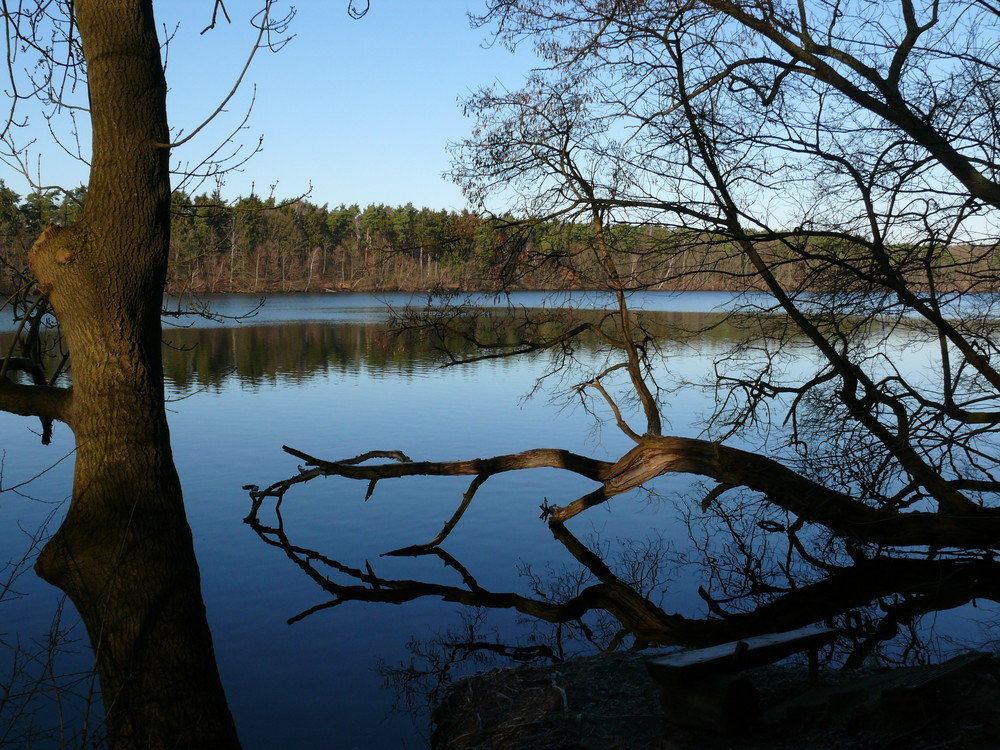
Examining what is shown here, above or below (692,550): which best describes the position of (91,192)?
above

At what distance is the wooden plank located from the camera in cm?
438

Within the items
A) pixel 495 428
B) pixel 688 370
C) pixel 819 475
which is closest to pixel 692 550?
pixel 819 475

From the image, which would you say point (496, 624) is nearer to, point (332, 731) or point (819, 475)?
point (332, 731)

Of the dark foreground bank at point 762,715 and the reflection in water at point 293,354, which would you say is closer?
the dark foreground bank at point 762,715

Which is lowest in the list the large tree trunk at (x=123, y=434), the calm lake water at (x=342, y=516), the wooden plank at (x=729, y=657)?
the calm lake water at (x=342, y=516)

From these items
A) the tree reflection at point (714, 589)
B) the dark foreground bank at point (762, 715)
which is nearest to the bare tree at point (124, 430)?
the dark foreground bank at point (762, 715)

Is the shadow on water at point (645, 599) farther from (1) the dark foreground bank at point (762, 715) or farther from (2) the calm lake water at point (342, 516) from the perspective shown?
(1) the dark foreground bank at point (762, 715)

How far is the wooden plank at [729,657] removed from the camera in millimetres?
4379

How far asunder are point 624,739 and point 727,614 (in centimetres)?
353

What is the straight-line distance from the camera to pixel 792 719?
4465mm

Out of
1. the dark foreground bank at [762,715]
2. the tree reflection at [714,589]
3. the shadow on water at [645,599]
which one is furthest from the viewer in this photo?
the tree reflection at [714,589]

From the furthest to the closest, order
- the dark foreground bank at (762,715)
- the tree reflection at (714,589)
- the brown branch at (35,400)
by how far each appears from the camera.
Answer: the tree reflection at (714,589) < the brown branch at (35,400) < the dark foreground bank at (762,715)

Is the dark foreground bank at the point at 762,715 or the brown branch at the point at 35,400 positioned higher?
the brown branch at the point at 35,400

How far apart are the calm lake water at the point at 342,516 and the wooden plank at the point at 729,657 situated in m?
2.02
